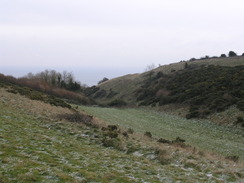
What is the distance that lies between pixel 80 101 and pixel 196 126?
39.9 metres

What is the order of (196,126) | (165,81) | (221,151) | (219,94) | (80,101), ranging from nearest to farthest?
(221,151), (196,126), (219,94), (80,101), (165,81)

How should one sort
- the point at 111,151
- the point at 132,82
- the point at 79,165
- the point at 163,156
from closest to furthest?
1. the point at 79,165
2. the point at 163,156
3. the point at 111,151
4. the point at 132,82

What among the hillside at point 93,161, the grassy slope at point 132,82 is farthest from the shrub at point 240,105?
the grassy slope at point 132,82

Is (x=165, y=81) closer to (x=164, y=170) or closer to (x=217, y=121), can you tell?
(x=217, y=121)

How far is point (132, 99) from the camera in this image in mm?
73500

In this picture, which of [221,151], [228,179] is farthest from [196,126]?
[228,179]

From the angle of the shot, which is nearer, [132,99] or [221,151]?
[221,151]

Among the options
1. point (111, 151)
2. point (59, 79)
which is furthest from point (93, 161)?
point (59, 79)

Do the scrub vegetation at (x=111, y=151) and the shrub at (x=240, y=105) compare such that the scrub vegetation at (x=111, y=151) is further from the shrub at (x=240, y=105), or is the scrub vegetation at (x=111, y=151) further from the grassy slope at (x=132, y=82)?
the grassy slope at (x=132, y=82)

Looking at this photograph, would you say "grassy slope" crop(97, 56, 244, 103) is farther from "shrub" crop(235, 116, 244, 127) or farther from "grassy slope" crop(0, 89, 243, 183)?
"grassy slope" crop(0, 89, 243, 183)

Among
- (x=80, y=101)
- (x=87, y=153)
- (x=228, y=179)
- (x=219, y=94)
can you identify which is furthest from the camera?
(x=80, y=101)

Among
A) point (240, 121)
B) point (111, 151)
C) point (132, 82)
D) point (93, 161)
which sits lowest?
point (240, 121)

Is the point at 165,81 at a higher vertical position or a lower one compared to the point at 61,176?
higher

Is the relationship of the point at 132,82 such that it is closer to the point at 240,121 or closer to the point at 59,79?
the point at 59,79
